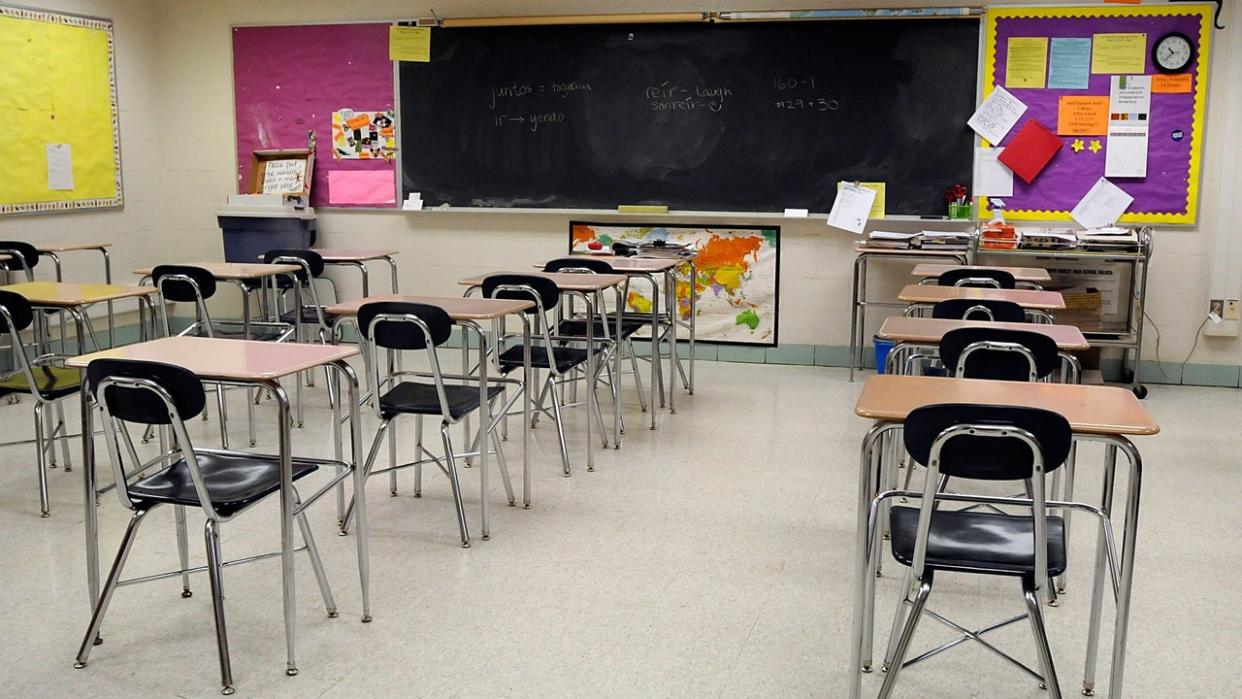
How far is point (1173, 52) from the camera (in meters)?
6.49

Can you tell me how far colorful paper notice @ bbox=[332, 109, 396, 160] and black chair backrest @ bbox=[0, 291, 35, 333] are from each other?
3.84 metres

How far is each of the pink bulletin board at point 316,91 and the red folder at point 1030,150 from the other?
416 cm

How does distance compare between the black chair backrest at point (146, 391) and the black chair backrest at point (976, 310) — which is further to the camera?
the black chair backrest at point (976, 310)

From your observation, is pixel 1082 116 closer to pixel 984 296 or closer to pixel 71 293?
pixel 984 296

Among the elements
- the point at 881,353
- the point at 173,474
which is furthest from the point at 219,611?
the point at 881,353

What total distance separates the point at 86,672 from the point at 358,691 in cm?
74

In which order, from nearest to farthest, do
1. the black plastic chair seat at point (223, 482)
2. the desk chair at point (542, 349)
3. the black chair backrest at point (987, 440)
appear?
the black chair backrest at point (987, 440), the black plastic chair seat at point (223, 482), the desk chair at point (542, 349)

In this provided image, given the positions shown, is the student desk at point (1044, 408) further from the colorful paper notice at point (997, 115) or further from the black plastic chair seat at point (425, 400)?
the colorful paper notice at point (997, 115)

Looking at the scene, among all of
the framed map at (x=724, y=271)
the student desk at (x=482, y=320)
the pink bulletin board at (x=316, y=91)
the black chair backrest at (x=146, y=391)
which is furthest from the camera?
the pink bulletin board at (x=316, y=91)

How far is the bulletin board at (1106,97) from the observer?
255 inches

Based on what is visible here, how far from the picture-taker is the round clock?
647 centimetres

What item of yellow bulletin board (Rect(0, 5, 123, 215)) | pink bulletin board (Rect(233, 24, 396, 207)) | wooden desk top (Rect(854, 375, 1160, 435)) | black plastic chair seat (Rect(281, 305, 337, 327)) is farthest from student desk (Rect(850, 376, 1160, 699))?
yellow bulletin board (Rect(0, 5, 123, 215))

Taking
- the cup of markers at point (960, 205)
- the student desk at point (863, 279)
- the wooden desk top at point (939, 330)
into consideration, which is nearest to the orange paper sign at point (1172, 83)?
the cup of markers at point (960, 205)

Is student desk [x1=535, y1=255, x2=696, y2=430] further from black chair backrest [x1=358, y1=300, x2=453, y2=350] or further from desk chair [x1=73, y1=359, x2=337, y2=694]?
desk chair [x1=73, y1=359, x2=337, y2=694]
